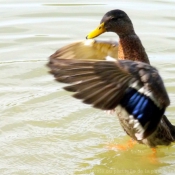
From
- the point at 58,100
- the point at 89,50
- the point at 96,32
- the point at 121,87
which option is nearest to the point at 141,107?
the point at 121,87

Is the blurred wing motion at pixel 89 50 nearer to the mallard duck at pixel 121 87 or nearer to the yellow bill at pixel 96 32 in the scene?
the yellow bill at pixel 96 32

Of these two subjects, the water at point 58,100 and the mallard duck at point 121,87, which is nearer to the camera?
the mallard duck at point 121,87

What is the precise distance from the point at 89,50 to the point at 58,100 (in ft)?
3.48

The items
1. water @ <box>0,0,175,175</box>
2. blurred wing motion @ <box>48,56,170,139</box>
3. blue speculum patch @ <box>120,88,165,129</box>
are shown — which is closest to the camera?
blurred wing motion @ <box>48,56,170,139</box>

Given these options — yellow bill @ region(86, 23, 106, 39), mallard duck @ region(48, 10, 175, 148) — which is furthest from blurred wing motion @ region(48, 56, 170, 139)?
yellow bill @ region(86, 23, 106, 39)

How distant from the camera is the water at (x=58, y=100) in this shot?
21.5 feet

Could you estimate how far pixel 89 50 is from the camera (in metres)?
7.00

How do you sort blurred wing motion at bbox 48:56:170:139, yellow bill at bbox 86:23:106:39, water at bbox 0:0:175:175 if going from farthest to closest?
yellow bill at bbox 86:23:106:39, water at bbox 0:0:175:175, blurred wing motion at bbox 48:56:170:139

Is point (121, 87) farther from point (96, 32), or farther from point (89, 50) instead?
point (89, 50)

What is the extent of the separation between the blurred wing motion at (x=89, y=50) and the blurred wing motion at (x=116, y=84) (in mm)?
1192

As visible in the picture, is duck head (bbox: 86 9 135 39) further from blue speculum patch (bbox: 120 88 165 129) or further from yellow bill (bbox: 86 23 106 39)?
blue speculum patch (bbox: 120 88 165 129)

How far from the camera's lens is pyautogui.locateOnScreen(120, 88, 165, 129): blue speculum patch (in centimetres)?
571

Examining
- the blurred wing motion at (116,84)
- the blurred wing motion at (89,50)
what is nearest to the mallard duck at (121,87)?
the blurred wing motion at (116,84)

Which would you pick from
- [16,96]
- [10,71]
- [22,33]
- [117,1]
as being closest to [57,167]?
[16,96]
